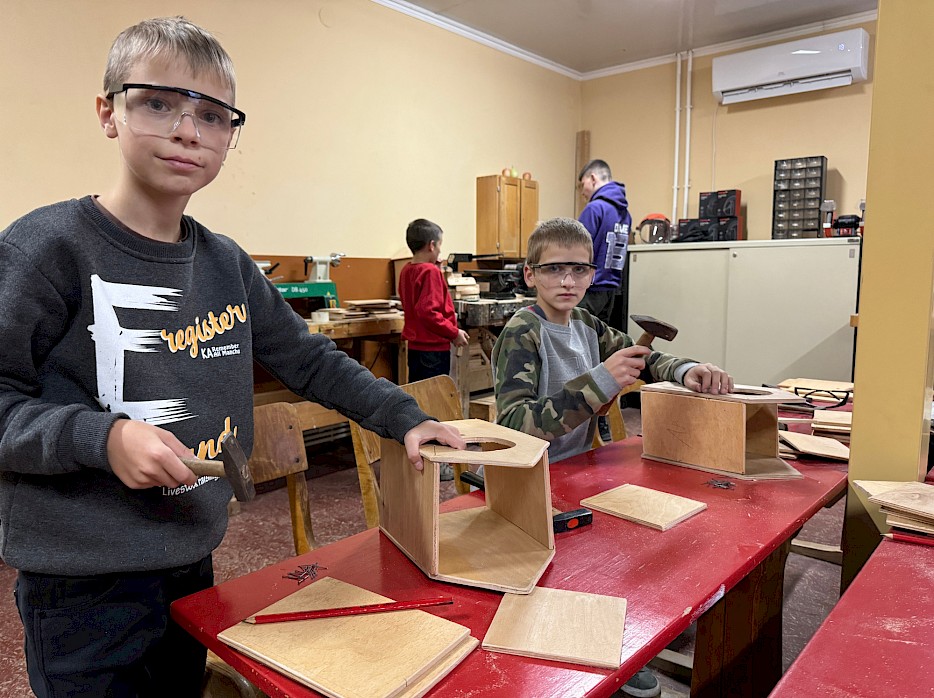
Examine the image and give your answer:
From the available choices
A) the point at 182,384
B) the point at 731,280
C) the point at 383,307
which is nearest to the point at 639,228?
the point at 731,280

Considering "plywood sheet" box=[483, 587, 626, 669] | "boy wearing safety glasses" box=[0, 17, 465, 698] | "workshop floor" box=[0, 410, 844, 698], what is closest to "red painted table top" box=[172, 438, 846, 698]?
"plywood sheet" box=[483, 587, 626, 669]

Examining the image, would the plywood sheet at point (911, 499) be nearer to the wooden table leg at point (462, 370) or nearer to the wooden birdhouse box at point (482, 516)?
the wooden birdhouse box at point (482, 516)

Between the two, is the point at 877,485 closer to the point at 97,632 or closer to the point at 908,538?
the point at 908,538

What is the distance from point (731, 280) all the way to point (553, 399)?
4.01 m

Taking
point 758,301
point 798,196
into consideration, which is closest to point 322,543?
point 758,301

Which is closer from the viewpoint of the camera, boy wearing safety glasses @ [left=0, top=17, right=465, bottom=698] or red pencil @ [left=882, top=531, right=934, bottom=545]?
boy wearing safety glasses @ [left=0, top=17, right=465, bottom=698]

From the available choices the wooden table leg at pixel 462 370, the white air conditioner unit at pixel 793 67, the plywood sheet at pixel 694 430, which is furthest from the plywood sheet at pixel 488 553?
the white air conditioner unit at pixel 793 67

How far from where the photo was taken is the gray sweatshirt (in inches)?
32.3

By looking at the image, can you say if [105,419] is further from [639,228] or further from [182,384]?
[639,228]

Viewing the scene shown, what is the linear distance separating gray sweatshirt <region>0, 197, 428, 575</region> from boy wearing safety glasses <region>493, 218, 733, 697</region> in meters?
0.62

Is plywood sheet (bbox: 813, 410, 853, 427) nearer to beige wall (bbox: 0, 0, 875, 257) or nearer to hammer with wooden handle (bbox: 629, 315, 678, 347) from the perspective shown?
hammer with wooden handle (bbox: 629, 315, 678, 347)

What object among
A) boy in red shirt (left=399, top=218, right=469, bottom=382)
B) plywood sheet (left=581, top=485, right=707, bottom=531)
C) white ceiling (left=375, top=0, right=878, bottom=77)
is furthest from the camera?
white ceiling (left=375, top=0, right=878, bottom=77)

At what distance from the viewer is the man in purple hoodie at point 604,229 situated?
15.6 feet

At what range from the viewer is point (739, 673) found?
5.29 ft
